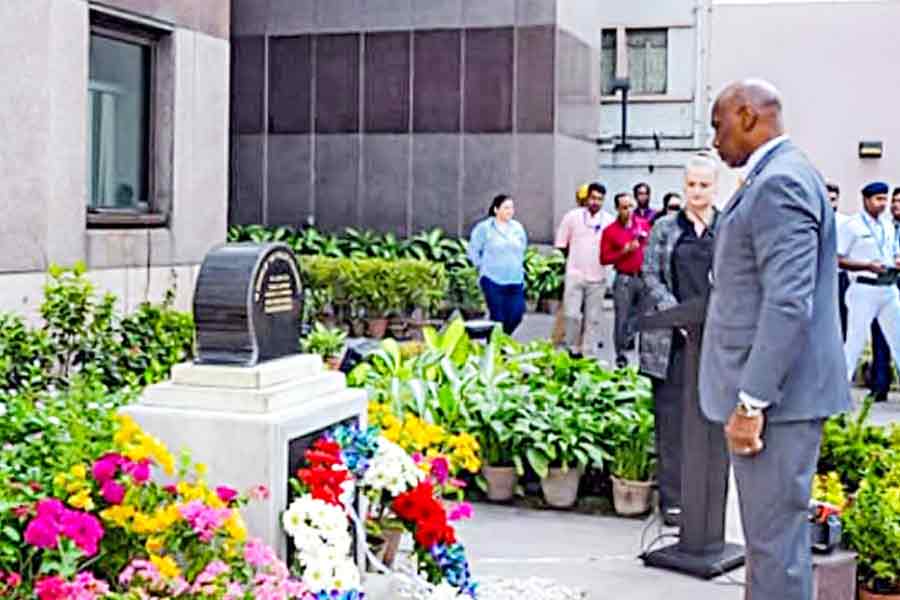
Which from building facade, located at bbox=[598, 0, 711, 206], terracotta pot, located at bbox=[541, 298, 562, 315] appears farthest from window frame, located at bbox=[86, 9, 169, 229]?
building facade, located at bbox=[598, 0, 711, 206]

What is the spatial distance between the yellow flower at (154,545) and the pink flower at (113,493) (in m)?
0.16

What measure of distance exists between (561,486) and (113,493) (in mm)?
3723

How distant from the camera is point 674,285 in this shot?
270 inches

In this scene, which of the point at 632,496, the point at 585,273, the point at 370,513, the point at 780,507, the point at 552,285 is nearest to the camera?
the point at 780,507

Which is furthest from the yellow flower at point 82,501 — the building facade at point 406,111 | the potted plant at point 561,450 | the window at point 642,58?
the window at point 642,58

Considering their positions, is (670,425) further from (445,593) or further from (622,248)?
(622,248)

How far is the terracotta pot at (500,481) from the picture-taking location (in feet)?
24.5

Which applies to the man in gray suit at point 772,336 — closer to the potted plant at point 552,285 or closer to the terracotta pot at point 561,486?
the terracotta pot at point 561,486

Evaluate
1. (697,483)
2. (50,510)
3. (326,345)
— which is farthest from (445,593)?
(326,345)

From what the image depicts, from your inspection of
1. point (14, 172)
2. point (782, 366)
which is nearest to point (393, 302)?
point (14, 172)

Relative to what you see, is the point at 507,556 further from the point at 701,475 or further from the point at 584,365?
the point at 584,365

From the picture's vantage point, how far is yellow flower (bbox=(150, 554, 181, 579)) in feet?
12.5

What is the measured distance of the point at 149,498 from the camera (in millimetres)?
4117

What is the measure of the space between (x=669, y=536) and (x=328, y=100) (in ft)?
51.1
